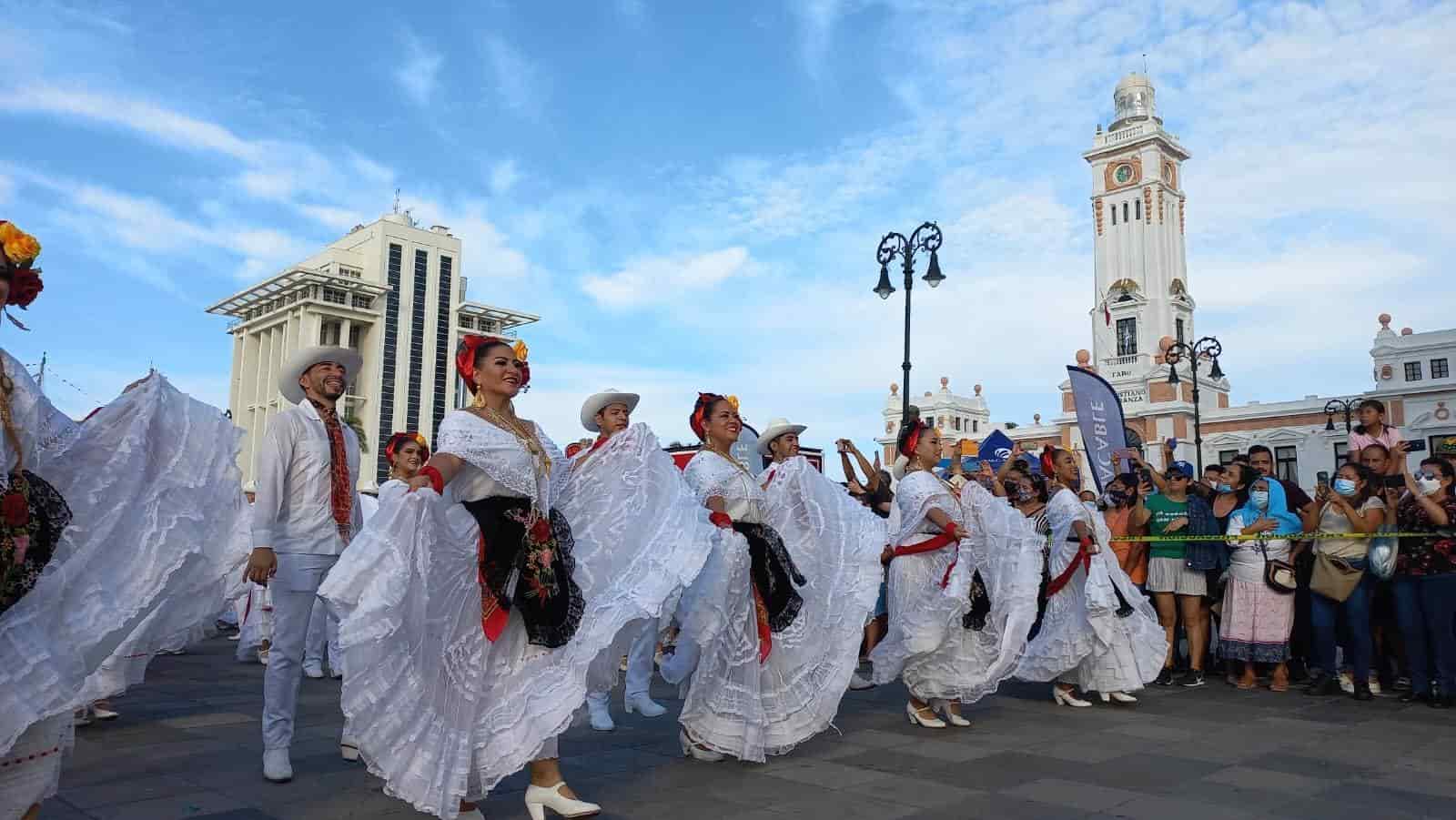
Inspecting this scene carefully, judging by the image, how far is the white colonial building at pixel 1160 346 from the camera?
47.8 meters

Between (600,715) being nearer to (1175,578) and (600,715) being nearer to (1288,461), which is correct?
(1175,578)

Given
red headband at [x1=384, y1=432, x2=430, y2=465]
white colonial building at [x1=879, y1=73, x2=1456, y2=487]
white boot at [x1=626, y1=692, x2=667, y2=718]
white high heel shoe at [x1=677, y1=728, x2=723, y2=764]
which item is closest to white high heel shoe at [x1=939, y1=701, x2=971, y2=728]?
white high heel shoe at [x1=677, y1=728, x2=723, y2=764]

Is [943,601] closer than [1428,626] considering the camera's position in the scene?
Yes

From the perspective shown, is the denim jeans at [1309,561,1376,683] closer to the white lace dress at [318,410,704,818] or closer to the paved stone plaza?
the paved stone plaza

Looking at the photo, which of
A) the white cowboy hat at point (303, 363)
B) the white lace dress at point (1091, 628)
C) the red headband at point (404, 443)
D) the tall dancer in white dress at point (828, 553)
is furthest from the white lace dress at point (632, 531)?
the white lace dress at point (1091, 628)

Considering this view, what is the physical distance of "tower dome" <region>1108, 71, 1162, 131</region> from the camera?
6825cm

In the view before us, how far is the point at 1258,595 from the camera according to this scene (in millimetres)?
8391

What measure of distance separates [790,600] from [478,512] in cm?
219

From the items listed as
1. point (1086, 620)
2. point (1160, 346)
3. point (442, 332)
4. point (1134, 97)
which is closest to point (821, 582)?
point (1086, 620)

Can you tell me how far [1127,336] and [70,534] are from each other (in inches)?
2495

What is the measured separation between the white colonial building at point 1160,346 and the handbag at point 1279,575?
4366cm

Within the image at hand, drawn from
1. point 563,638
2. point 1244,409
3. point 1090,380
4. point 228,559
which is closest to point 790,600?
point 563,638

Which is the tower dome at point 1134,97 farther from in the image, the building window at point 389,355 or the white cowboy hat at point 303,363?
the white cowboy hat at point 303,363

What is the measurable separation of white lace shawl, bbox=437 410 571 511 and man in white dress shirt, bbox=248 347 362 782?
1157mm
